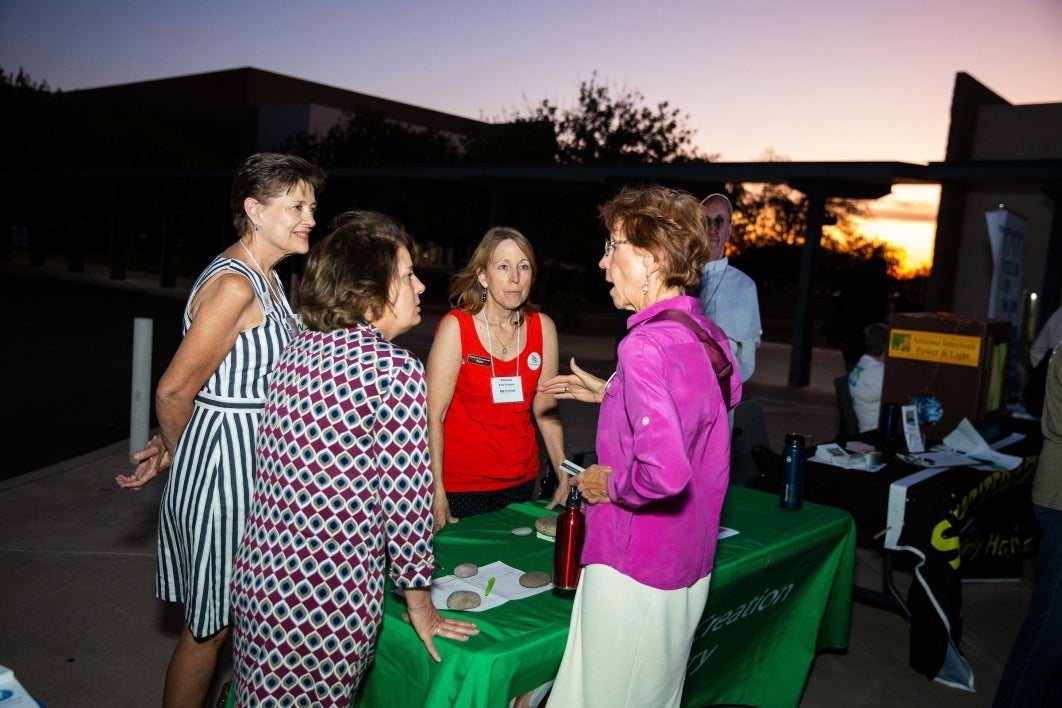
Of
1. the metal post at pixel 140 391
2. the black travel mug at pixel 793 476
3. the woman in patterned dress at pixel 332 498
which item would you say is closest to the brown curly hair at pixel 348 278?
the woman in patterned dress at pixel 332 498

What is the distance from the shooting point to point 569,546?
215 cm

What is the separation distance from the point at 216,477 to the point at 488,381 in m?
1.15

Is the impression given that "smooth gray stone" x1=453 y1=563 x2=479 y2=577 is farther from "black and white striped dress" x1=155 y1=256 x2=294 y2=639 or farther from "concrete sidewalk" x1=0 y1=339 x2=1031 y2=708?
"concrete sidewalk" x1=0 y1=339 x2=1031 y2=708

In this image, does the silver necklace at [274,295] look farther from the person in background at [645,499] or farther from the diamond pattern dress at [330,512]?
the person in background at [645,499]

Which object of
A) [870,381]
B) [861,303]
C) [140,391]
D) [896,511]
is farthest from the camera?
[861,303]

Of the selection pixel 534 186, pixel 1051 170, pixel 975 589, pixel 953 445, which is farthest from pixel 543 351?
pixel 534 186

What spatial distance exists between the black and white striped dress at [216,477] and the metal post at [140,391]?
382 centimetres

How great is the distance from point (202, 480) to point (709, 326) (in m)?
1.34

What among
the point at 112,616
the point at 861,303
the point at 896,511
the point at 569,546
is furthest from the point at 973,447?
the point at 861,303

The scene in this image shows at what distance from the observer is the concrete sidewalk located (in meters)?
3.24

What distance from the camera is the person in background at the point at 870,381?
16.9ft

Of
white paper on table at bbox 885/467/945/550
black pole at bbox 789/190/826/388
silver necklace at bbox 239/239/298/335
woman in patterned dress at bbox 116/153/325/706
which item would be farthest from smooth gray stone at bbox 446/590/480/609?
black pole at bbox 789/190/826/388

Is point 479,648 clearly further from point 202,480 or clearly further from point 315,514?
point 202,480

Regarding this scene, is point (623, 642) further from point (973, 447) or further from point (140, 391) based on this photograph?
point (140, 391)
